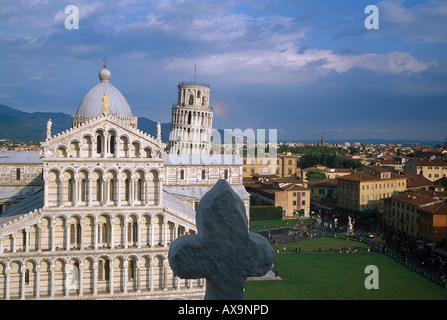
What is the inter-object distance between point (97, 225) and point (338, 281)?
19.2m

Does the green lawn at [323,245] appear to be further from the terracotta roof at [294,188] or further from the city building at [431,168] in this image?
the city building at [431,168]

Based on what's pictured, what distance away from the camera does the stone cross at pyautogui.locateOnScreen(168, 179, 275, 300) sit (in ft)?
15.3

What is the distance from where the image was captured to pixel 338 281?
1387 inches

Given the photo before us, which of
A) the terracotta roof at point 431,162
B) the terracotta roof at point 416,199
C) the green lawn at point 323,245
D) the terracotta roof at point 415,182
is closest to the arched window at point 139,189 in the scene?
the green lawn at point 323,245

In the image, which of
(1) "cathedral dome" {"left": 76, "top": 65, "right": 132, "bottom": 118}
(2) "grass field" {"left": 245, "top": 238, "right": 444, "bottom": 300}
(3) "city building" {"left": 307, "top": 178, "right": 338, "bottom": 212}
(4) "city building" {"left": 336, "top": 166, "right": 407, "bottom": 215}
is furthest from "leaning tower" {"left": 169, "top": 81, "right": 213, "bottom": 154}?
(2) "grass field" {"left": 245, "top": 238, "right": 444, "bottom": 300}

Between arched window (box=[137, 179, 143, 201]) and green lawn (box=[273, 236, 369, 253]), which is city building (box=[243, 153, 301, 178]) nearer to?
green lawn (box=[273, 236, 369, 253])

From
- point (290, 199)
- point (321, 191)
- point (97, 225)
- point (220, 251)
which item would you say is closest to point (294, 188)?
point (290, 199)

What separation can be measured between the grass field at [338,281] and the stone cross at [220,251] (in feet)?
83.7

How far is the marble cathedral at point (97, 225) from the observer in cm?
2914
